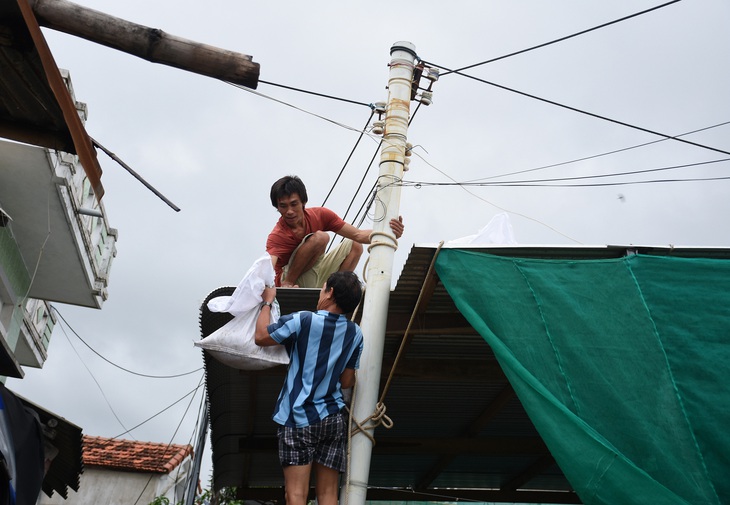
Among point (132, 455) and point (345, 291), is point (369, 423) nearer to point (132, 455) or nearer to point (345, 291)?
point (345, 291)

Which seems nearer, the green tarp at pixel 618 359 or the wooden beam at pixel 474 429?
the green tarp at pixel 618 359

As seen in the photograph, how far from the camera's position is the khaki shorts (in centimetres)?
601

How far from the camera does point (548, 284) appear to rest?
4375mm

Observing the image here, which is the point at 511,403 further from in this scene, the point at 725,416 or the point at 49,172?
the point at 49,172

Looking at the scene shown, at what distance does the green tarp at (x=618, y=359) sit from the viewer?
3.75 metres

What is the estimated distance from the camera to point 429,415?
6453 mm

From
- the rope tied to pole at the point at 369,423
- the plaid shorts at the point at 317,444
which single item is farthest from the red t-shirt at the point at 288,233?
the plaid shorts at the point at 317,444

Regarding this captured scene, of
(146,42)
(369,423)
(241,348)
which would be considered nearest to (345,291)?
(241,348)

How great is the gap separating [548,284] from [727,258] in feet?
3.59

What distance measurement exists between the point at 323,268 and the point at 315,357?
167cm

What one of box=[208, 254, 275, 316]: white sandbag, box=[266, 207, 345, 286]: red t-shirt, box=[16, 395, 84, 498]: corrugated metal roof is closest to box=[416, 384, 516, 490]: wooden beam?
box=[266, 207, 345, 286]: red t-shirt

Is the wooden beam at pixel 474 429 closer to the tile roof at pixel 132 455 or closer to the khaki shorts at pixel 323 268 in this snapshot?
the khaki shorts at pixel 323 268

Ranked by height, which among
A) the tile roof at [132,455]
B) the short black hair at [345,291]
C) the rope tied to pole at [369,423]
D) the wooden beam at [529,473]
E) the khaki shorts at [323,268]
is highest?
the tile roof at [132,455]

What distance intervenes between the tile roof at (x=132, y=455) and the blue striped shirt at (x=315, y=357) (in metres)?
12.2
